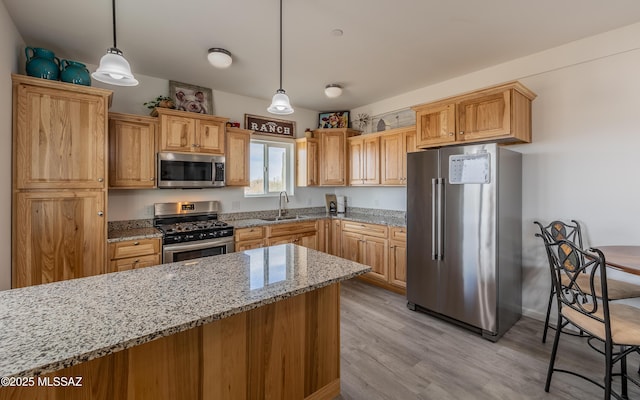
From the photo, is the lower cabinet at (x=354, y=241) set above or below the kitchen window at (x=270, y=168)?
below

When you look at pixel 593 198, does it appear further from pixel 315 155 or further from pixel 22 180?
pixel 22 180

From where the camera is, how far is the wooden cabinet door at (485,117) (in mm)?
2711

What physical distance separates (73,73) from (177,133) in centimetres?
104

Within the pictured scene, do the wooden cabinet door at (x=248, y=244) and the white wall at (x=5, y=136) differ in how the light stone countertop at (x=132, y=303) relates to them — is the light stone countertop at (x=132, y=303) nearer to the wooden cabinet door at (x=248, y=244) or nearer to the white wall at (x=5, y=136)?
the white wall at (x=5, y=136)

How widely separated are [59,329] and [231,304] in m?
0.59

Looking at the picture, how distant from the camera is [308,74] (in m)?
3.54

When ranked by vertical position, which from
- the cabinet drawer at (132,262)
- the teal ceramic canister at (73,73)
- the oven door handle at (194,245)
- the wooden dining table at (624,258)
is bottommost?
the cabinet drawer at (132,262)

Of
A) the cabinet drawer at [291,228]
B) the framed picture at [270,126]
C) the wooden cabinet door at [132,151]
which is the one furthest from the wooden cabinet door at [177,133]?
the cabinet drawer at [291,228]

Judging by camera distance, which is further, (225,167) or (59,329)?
(225,167)

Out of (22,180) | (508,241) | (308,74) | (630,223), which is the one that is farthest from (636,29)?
(22,180)

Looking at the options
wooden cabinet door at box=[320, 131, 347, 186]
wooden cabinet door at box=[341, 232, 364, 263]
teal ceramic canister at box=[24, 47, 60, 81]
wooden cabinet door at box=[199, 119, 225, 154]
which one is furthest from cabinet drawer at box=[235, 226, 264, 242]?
teal ceramic canister at box=[24, 47, 60, 81]

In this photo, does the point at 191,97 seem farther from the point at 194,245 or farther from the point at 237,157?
the point at 194,245

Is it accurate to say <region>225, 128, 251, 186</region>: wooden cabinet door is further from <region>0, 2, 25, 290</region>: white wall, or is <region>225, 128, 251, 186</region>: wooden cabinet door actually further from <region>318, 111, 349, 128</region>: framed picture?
<region>0, 2, 25, 290</region>: white wall

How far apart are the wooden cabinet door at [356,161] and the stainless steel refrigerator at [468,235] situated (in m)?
1.31
